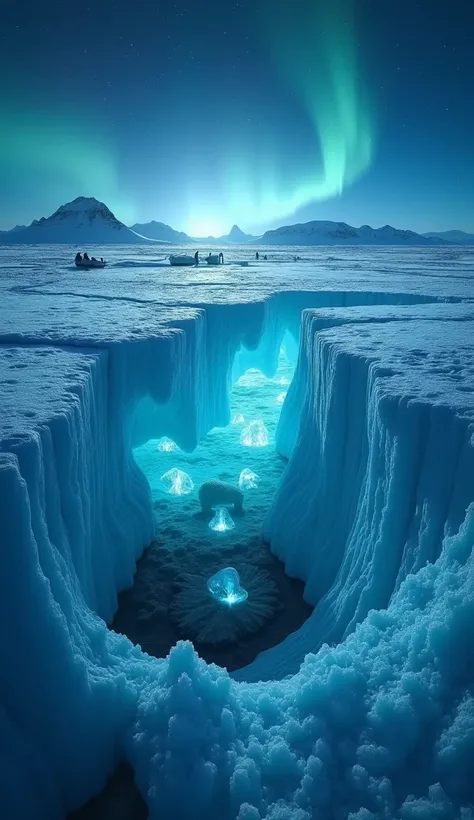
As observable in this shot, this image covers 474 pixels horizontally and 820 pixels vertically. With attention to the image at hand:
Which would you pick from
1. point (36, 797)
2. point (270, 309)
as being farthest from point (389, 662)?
point (270, 309)

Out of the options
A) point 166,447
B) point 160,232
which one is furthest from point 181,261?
point 160,232

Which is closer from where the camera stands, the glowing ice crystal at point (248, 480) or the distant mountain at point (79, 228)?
the glowing ice crystal at point (248, 480)

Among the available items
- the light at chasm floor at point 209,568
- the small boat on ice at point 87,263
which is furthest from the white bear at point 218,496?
the small boat on ice at point 87,263

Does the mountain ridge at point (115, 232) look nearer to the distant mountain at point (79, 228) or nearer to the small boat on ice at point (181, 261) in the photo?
the distant mountain at point (79, 228)

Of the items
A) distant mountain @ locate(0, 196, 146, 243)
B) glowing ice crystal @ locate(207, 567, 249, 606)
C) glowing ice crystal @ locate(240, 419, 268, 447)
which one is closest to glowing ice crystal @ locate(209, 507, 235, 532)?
glowing ice crystal @ locate(207, 567, 249, 606)

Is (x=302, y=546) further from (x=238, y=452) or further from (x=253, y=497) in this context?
(x=238, y=452)

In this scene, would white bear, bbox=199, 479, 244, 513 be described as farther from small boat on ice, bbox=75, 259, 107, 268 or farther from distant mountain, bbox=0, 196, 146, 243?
distant mountain, bbox=0, 196, 146, 243

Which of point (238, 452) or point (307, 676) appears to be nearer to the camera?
point (307, 676)
